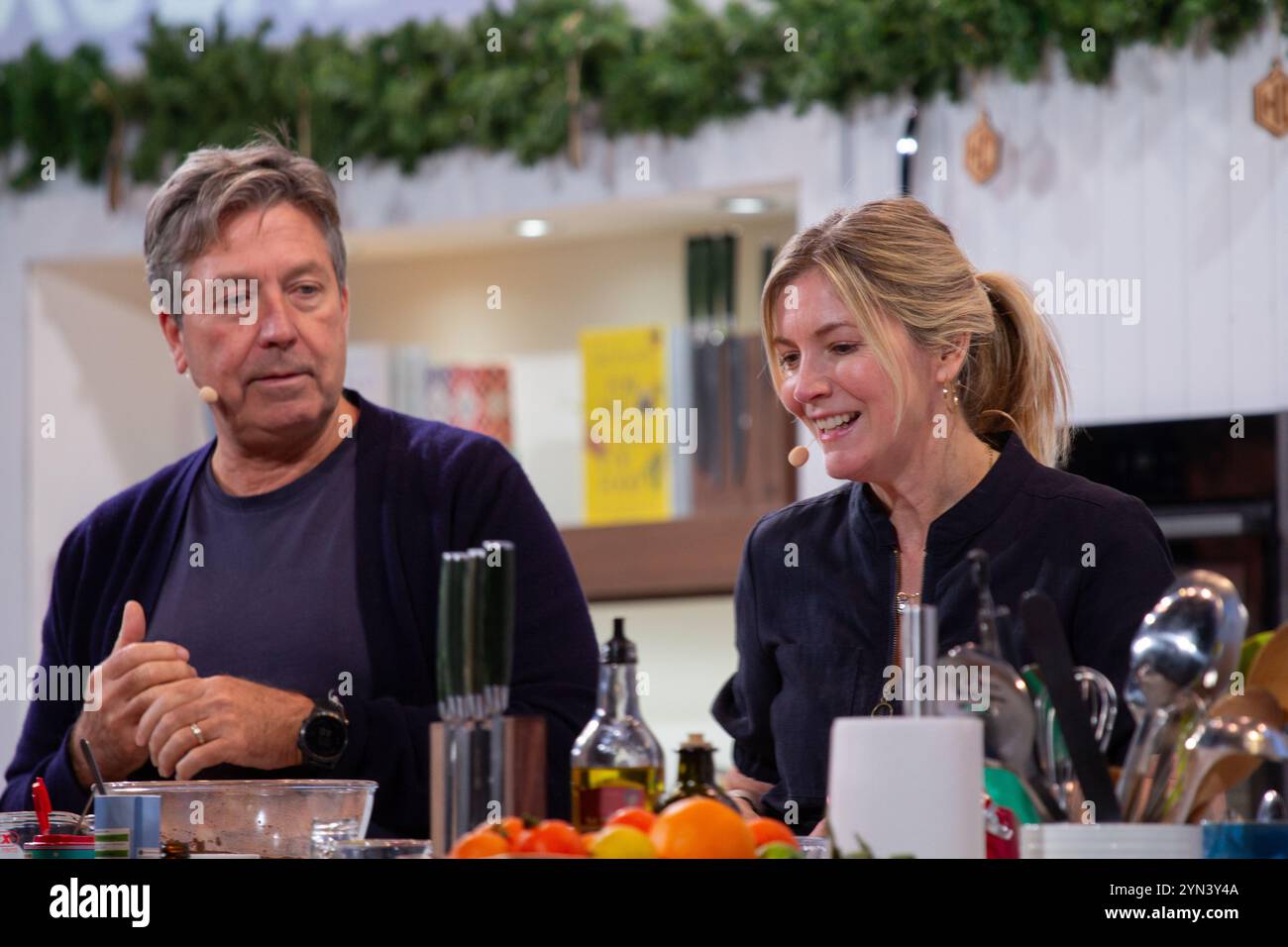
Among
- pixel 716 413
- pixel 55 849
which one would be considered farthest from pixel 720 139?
pixel 55 849

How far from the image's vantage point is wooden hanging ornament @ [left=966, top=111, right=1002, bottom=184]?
10.4 ft

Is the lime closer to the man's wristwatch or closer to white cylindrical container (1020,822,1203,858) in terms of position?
white cylindrical container (1020,822,1203,858)

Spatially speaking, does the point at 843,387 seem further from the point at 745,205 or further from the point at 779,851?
the point at 745,205

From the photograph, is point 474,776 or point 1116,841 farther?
point 474,776

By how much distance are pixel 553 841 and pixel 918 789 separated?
20 centimetres

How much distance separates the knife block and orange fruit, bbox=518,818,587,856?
11cm

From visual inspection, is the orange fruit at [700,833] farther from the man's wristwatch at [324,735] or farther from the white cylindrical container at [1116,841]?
the man's wristwatch at [324,735]

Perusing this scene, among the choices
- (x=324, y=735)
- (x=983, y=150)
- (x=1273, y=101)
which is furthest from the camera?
(x=983, y=150)

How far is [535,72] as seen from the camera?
3420mm

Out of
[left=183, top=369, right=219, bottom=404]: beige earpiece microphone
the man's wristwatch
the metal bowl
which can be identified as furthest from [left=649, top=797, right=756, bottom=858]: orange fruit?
[left=183, top=369, right=219, bottom=404]: beige earpiece microphone

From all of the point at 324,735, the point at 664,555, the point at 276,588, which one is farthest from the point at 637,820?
the point at 664,555

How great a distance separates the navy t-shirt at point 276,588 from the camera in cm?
191

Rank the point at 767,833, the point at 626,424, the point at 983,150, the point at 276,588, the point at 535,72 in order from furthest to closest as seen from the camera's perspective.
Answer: the point at 626,424, the point at 535,72, the point at 983,150, the point at 276,588, the point at 767,833
